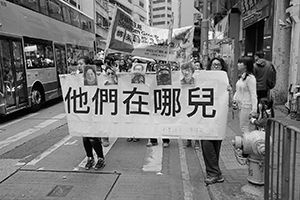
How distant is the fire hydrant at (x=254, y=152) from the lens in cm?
349

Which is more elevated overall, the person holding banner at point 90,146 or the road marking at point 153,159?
the person holding banner at point 90,146

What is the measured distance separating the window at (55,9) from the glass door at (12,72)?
307cm

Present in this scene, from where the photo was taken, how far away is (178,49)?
606 centimetres

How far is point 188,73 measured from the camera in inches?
162

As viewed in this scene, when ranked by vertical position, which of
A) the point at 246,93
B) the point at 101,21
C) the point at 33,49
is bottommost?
the point at 246,93

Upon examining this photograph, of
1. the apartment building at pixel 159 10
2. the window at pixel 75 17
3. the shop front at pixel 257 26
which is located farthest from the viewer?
the apartment building at pixel 159 10

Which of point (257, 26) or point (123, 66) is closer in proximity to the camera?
point (123, 66)

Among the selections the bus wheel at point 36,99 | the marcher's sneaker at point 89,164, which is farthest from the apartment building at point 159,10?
the marcher's sneaker at point 89,164

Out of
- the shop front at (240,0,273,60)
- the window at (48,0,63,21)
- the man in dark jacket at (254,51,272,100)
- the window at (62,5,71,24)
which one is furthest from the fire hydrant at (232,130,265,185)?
the window at (62,5,71,24)

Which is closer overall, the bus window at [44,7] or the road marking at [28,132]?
the road marking at [28,132]

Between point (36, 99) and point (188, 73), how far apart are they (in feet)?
25.8

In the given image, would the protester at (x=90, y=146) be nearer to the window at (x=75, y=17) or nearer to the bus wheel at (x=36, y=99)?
the bus wheel at (x=36, y=99)

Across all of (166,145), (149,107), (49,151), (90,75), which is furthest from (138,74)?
(49,151)

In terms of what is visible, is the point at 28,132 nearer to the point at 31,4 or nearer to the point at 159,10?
the point at 31,4
